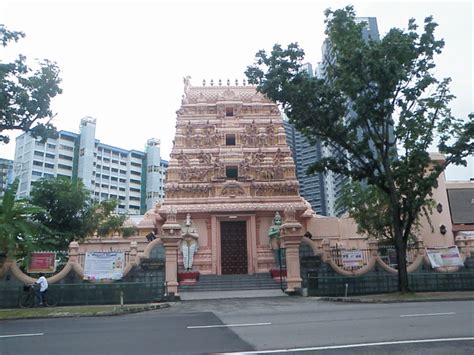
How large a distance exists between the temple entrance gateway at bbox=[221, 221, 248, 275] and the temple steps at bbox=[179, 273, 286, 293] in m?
3.28

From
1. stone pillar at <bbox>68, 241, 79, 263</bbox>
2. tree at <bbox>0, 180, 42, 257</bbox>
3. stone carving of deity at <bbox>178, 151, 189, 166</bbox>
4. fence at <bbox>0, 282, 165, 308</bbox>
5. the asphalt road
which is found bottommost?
the asphalt road

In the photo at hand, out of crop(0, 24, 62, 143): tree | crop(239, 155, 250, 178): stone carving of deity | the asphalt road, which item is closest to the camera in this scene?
the asphalt road

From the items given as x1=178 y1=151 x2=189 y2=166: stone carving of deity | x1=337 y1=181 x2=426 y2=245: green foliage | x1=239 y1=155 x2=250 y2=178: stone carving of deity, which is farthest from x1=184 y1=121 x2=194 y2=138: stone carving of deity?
x1=337 y1=181 x2=426 y2=245: green foliage

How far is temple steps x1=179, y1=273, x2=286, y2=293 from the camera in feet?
70.9

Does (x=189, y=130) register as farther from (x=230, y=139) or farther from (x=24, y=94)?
(x=24, y=94)

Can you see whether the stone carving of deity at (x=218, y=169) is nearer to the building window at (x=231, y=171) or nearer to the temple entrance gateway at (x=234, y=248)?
the building window at (x=231, y=171)

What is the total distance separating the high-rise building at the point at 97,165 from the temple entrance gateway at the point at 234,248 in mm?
50701

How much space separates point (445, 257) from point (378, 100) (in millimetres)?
9282

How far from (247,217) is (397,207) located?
12804mm

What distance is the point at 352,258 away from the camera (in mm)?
19531

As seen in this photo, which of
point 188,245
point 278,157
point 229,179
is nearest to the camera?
point 188,245

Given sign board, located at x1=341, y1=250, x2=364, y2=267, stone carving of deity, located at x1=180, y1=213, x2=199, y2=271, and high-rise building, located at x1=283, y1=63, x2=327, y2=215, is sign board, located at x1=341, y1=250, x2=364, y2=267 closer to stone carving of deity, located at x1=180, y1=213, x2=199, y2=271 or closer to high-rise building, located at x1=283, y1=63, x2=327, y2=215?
stone carving of deity, located at x1=180, y1=213, x2=199, y2=271

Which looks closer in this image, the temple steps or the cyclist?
the cyclist

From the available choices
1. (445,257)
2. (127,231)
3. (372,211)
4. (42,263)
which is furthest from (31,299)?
(372,211)
